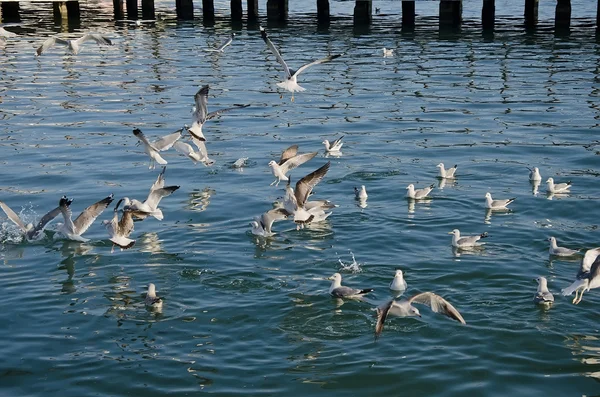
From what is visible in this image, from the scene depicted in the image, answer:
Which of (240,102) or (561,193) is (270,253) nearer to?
(561,193)

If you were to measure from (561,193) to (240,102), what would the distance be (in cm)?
1124

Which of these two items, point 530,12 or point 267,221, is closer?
point 267,221

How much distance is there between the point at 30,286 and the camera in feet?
38.8

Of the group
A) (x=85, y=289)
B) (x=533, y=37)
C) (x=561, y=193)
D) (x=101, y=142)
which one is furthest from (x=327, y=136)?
(x=533, y=37)

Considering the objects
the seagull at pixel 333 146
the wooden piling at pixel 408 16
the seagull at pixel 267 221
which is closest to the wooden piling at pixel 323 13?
the wooden piling at pixel 408 16

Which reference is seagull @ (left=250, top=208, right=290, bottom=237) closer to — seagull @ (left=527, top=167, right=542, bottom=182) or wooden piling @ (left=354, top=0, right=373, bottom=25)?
seagull @ (left=527, top=167, right=542, bottom=182)

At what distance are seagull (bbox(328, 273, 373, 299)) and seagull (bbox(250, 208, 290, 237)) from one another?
2.50 m

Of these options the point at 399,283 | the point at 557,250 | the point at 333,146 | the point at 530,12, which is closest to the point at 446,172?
the point at 333,146

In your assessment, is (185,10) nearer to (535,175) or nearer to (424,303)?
(535,175)

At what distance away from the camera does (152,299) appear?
10.8 m

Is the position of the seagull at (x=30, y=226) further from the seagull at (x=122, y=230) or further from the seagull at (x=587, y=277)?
the seagull at (x=587, y=277)

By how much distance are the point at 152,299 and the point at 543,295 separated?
4523mm

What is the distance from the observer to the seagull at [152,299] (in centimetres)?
1085

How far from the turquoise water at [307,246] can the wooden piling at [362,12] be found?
1244 cm
